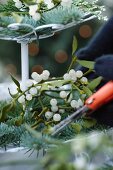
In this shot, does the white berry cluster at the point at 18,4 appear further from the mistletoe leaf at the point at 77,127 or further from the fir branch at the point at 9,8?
the mistletoe leaf at the point at 77,127

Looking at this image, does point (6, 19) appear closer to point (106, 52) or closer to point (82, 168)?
point (106, 52)

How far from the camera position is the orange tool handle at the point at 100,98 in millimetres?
→ 407

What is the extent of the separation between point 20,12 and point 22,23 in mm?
40

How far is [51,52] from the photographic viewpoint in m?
1.70

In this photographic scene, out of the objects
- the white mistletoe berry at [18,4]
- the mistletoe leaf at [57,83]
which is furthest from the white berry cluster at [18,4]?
the mistletoe leaf at [57,83]

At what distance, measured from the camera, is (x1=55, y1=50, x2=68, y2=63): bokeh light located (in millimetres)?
1682

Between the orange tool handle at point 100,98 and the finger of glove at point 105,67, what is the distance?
1 centimetres

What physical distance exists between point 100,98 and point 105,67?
0.11ft

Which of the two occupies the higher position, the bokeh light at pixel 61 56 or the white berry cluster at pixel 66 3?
the bokeh light at pixel 61 56

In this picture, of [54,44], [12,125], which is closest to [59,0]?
[12,125]

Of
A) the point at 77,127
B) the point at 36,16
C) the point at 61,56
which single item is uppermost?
the point at 61,56

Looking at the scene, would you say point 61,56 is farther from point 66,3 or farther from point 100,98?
point 100,98

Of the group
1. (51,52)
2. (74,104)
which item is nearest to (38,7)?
(74,104)

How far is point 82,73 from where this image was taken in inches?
20.3
